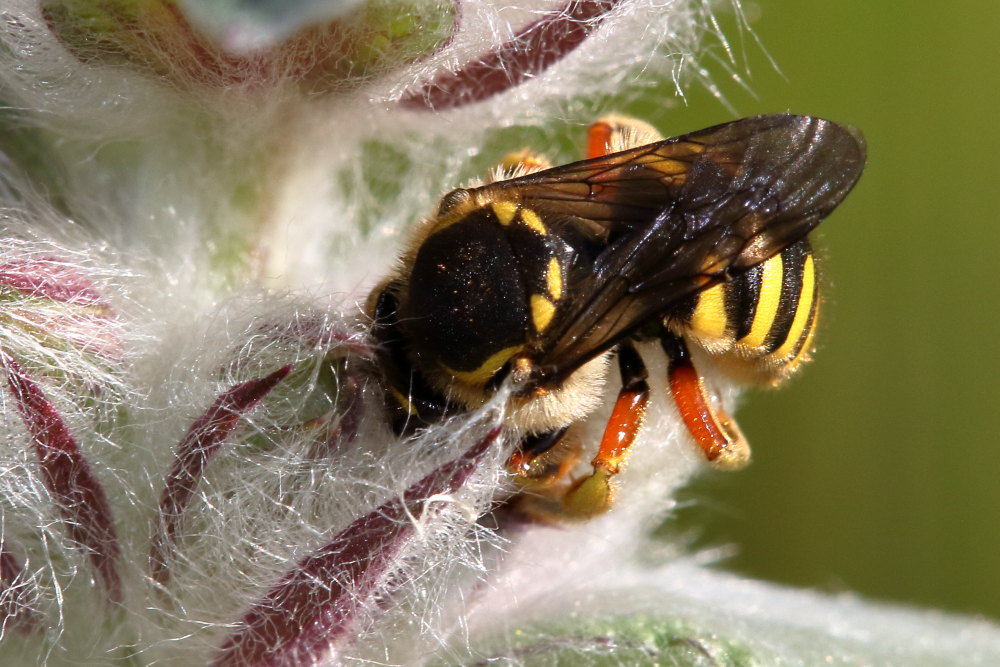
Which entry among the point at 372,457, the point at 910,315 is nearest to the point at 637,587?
the point at 372,457

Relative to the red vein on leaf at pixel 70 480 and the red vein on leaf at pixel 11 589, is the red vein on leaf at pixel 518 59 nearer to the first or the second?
the red vein on leaf at pixel 70 480

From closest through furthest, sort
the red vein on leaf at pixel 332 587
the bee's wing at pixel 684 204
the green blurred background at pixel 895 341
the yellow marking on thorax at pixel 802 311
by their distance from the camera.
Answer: the red vein on leaf at pixel 332 587, the bee's wing at pixel 684 204, the yellow marking on thorax at pixel 802 311, the green blurred background at pixel 895 341


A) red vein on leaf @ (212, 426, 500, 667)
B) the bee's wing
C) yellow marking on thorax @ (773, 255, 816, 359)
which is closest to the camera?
red vein on leaf @ (212, 426, 500, 667)

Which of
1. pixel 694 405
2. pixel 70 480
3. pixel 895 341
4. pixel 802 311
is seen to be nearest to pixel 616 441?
pixel 694 405

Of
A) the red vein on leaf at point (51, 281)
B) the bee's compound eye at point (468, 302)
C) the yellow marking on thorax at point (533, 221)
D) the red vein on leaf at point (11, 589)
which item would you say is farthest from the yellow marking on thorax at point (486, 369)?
the red vein on leaf at point (11, 589)

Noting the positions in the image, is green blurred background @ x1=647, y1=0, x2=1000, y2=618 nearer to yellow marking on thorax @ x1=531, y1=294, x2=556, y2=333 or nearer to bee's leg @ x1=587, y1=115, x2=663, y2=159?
bee's leg @ x1=587, y1=115, x2=663, y2=159

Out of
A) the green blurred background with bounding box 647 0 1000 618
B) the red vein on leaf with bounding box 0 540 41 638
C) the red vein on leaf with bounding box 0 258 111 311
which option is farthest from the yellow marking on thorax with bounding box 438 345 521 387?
the green blurred background with bounding box 647 0 1000 618

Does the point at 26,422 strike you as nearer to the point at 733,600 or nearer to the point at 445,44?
the point at 445,44
